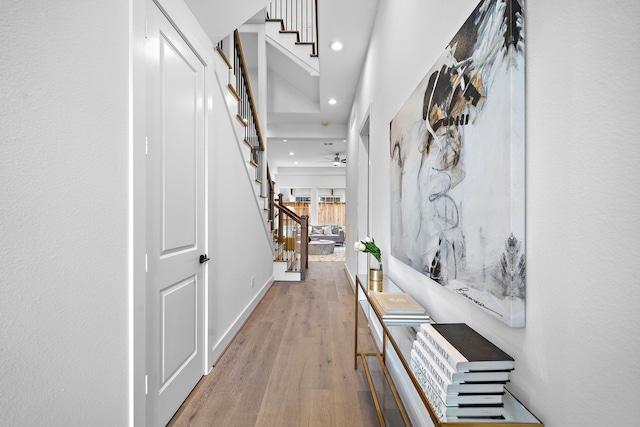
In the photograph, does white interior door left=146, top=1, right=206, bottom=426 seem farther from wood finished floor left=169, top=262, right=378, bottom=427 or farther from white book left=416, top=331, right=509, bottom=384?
white book left=416, top=331, right=509, bottom=384

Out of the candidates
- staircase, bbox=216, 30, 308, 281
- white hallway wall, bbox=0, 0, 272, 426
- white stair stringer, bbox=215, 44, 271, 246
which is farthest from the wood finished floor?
white stair stringer, bbox=215, 44, 271, 246

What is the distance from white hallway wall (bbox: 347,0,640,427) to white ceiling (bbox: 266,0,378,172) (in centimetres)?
252

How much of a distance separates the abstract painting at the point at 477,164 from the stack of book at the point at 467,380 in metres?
0.12

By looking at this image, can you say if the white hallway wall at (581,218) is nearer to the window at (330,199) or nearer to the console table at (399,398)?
the console table at (399,398)

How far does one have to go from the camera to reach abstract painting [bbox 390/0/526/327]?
729mm

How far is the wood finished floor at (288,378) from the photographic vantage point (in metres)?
1.63

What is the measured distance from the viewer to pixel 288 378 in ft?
6.60

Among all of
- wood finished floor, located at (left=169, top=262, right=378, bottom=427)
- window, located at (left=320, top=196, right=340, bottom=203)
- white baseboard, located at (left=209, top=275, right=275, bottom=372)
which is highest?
window, located at (left=320, top=196, right=340, bottom=203)

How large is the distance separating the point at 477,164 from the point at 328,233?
1055 cm

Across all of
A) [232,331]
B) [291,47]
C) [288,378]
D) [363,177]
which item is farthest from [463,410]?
[291,47]

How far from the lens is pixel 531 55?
70 cm

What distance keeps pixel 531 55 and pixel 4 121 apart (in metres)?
1.39

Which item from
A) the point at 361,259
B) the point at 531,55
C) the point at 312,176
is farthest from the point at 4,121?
the point at 312,176

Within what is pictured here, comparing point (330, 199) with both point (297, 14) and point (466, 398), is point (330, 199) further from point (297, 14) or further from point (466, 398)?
point (466, 398)
